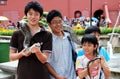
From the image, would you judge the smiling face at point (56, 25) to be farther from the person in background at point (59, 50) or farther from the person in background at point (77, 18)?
the person in background at point (77, 18)

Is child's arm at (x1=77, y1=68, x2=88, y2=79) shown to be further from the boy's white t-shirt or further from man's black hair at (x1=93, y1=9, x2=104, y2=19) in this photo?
man's black hair at (x1=93, y1=9, x2=104, y2=19)

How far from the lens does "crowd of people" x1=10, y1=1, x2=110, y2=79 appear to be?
2.69 m

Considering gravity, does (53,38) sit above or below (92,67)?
above

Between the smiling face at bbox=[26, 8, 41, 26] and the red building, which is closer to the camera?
A: the smiling face at bbox=[26, 8, 41, 26]

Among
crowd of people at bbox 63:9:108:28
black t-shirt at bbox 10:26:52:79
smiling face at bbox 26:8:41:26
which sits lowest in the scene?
crowd of people at bbox 63:9:108:28

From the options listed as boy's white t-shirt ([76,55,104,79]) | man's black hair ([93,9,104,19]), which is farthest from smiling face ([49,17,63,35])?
man's black hair ([93,9,104,19])

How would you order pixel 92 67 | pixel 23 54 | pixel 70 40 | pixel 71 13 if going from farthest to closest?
1. pixel 71 13
2. pixel 70 40
3. pixel 92 67
4. pixel 23 54

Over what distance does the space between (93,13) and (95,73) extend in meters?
20.8

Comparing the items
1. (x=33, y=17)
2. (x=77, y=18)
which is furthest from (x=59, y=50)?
(x=77, y=18)

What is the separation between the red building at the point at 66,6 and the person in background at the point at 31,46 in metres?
20.5

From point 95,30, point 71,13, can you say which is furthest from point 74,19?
point 95,30

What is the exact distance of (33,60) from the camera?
269 centimetres

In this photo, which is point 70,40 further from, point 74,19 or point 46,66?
point 74,19

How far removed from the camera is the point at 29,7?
273 centimetres
